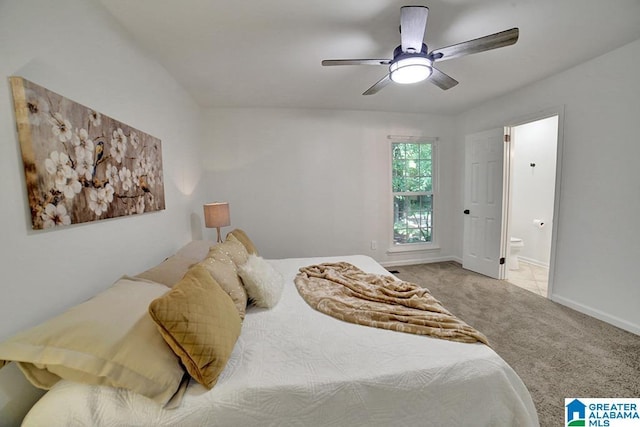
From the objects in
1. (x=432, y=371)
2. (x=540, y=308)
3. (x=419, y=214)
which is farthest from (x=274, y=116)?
(x=540, y=308)

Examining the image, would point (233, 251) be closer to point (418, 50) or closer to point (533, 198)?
point (418, 50)

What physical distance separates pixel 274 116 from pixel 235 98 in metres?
0.58

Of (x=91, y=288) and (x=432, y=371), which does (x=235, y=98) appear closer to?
(x=91, y=288)

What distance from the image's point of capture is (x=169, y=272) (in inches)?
57.9

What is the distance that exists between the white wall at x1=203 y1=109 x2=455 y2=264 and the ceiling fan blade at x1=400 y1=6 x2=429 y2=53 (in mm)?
1962

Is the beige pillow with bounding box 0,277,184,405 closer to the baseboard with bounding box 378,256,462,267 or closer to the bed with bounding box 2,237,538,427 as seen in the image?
the bed with bounding box 2,237,538,427

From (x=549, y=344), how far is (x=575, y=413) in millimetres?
720

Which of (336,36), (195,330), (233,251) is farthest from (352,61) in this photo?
(195,330)

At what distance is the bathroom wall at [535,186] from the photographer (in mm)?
3758

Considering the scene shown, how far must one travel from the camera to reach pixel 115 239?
145cm

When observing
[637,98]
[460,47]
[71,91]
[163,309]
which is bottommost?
[163,309]

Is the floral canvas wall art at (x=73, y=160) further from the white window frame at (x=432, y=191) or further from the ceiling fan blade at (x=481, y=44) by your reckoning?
the white window frame at (x=432, y=191)

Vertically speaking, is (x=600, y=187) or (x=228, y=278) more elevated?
(x=600, y=187)

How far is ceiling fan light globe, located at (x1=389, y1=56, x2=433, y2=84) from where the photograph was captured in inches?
64.5
